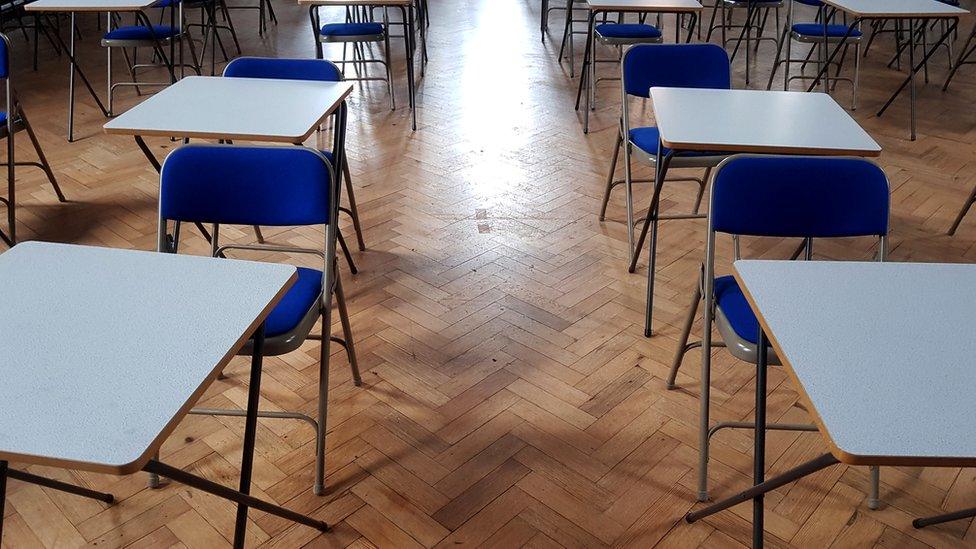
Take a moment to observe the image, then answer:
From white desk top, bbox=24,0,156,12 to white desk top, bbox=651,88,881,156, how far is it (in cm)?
319

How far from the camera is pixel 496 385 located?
2516mm

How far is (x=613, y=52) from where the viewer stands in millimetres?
6418

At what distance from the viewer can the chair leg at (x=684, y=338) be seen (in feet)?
7.16

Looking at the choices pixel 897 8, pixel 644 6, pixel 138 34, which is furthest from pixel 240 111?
pixel 897 8

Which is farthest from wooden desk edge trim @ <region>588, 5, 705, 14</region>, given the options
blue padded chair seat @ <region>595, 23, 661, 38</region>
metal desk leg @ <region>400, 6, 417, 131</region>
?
metal desk leg @ <region>400, 6, 417, 131</region>

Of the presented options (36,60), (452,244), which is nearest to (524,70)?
(452,244)

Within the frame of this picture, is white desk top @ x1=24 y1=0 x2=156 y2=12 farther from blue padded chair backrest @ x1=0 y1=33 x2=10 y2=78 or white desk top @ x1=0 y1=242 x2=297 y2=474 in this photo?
white desk top @ x1=0 y1=242 x2=297 y2=474

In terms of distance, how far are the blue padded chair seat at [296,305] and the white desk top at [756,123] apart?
1157 mm

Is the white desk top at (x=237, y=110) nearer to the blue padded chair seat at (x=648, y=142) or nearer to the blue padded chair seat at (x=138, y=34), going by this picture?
the blue padded chair seat at (x=648, y=142)

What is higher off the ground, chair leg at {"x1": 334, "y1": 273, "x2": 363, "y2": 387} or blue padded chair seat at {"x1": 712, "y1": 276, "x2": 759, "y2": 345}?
blue padded chair seat at {"x1": 712, "y1": 276, "x2": 759, "y2": 345}

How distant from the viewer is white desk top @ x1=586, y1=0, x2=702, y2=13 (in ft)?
14.6

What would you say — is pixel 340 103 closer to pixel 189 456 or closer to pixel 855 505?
pixel 189 456

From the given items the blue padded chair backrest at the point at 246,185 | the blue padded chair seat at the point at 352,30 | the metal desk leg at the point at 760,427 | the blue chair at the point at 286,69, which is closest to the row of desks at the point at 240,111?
the blue chair at the point at 286,69

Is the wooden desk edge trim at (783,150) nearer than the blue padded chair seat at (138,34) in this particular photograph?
Yes
